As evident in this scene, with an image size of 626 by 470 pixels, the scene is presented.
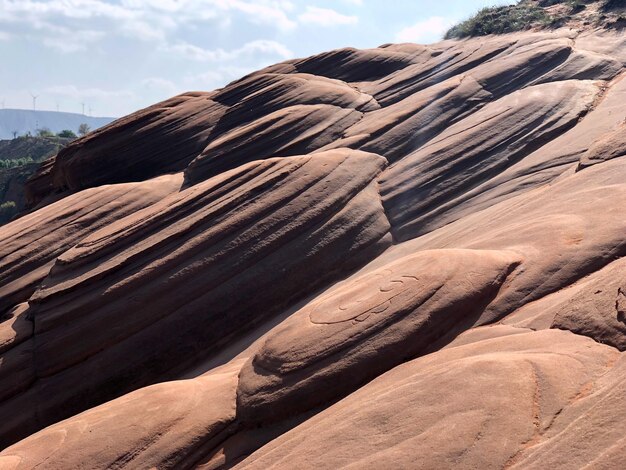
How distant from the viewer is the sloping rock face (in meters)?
6.23

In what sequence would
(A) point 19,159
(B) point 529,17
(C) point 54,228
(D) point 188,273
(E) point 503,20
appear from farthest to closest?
(A) point 19,159
(E) point 503,20
(B) point 529,17
(C) point 54,228
(D) point 188,273

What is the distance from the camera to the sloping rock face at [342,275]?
20.4ft

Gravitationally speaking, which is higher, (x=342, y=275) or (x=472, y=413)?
(x=472, y=413)

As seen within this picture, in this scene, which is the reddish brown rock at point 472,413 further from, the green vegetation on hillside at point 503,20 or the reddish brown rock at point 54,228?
the green vegetation on hillside at point 503,20

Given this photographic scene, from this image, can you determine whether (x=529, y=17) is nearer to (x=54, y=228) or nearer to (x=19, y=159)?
(x=54, y=228)

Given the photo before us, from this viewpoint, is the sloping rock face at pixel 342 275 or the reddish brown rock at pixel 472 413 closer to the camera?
the reddish brown rock at pixel 472 413

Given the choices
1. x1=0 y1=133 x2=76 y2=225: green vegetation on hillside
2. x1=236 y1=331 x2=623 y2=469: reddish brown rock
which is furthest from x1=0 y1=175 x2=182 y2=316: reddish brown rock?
x1=0 y1=133 x2=76 y2=225: green vegetation on hillside

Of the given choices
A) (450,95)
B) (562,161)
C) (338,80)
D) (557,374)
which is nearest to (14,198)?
(338,80)

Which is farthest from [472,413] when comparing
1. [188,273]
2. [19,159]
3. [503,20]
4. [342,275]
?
[19,159]

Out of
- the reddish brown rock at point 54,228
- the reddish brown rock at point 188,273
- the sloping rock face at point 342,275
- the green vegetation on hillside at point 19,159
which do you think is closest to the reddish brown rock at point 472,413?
the sloping rock face at point 342,275

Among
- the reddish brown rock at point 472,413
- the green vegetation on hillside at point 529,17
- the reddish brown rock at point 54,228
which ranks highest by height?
the green vegetation on hillside at point 529,17

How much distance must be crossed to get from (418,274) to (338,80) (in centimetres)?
1475

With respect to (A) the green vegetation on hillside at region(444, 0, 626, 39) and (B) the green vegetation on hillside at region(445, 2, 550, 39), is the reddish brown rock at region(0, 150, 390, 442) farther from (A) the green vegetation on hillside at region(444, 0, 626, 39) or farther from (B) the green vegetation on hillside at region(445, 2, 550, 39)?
(B) the green vegetation on hillside at region(445, 2, 550, 39)

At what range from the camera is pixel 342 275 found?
13.1 meters
